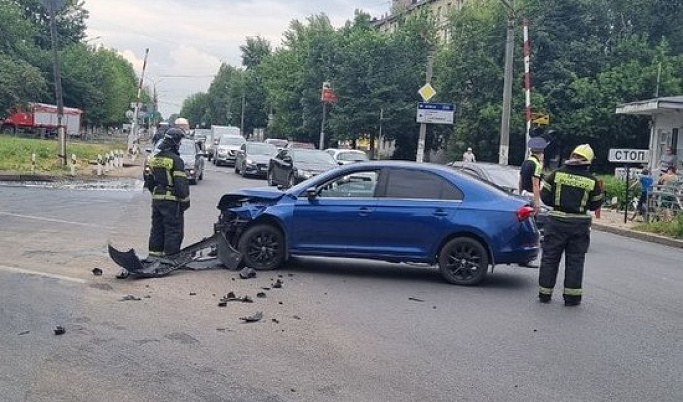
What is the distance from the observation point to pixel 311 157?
86.2ft

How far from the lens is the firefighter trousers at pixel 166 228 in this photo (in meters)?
10.3

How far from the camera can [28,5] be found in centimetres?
7688

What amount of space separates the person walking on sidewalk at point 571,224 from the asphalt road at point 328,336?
32cm

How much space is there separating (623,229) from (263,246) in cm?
1250

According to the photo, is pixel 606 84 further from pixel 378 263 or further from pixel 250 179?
pixel 378 263

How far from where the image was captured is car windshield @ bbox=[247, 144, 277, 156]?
1337 inches

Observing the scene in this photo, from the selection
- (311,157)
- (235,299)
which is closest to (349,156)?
(311,157)

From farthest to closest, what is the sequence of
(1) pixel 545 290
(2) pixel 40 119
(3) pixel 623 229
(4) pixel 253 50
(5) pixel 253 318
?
(4) pixel 253 50, (2) pixel 40 119, (3) pixel 623 229, (1) pixel 545 290, (5) pixel 253 318

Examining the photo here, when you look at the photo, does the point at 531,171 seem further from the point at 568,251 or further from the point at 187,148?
the point at 187,148

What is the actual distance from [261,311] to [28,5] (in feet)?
254

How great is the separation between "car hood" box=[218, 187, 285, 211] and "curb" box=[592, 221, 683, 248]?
35.9ft

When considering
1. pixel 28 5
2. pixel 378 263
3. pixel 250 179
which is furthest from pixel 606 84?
pixel 28 5

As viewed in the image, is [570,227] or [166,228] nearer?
[570,227]

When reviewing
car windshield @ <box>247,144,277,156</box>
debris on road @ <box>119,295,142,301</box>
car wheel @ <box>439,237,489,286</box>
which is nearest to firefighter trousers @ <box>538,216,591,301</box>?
car wheel @ <box>439,237,489,286</box>
